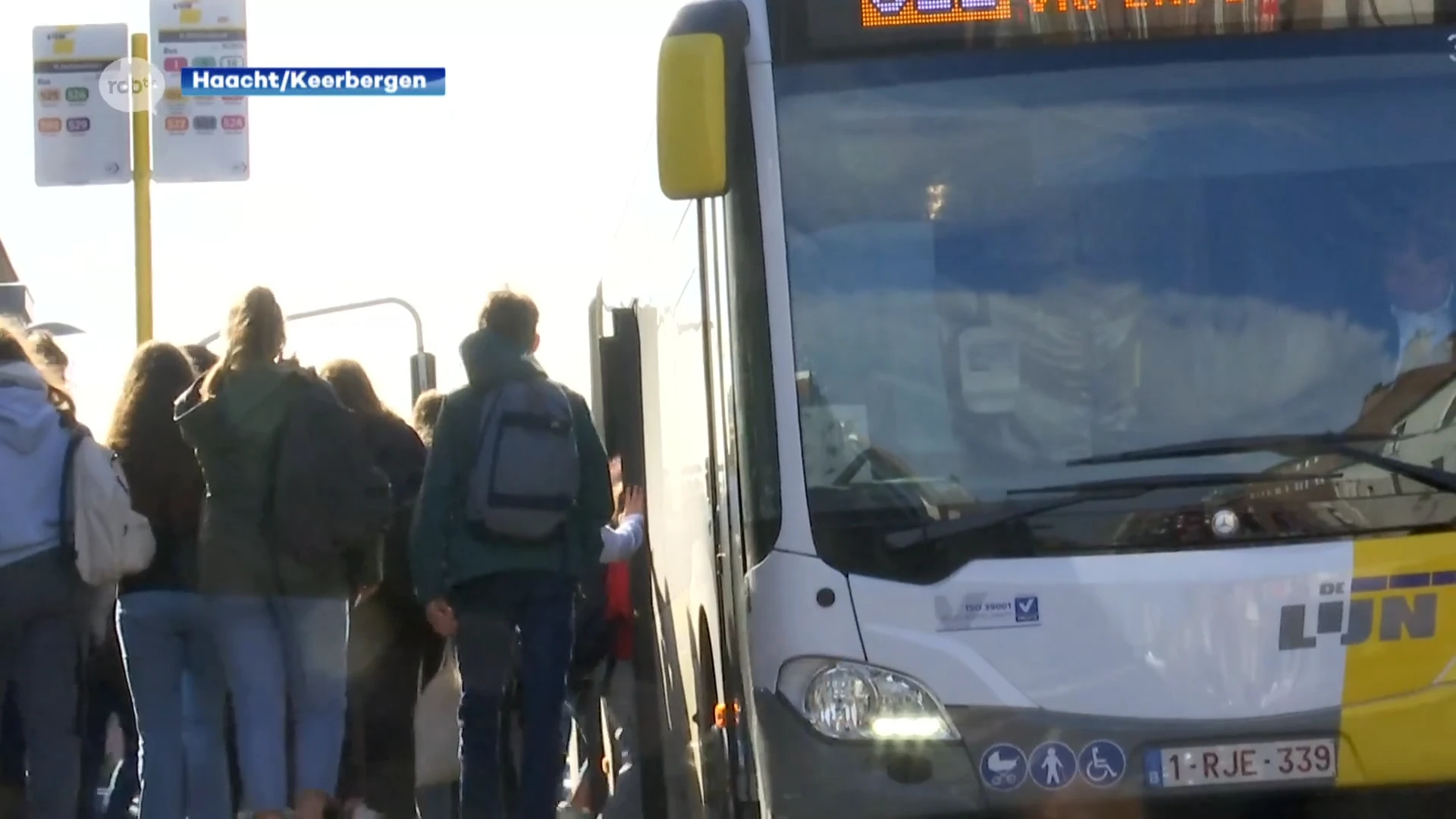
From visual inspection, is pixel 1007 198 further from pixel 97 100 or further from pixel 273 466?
pixel 97 100

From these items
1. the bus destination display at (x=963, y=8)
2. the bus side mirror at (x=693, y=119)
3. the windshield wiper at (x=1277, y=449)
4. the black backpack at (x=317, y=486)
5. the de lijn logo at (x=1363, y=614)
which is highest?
the bus destination display at (x=963, y=8)

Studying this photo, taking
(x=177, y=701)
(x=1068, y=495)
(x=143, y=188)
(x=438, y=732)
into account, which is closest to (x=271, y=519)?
(x=177, y=701)

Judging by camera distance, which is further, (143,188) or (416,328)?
(416,328)

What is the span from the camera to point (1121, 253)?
5.20m

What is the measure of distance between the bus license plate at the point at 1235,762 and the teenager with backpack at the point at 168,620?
134 inches

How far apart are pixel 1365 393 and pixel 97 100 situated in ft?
21.7

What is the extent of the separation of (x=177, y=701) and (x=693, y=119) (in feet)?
10.1

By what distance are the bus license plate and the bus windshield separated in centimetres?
58

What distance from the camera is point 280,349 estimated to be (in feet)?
22.6

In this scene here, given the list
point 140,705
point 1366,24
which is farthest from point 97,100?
point 1366,24

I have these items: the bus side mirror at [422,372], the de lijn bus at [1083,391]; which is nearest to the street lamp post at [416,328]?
the bus side mirror at [422,372]

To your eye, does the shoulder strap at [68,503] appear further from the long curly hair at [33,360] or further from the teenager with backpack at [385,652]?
the teenager with backpack at [385,652]

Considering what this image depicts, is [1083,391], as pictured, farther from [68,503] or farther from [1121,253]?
[68,503]

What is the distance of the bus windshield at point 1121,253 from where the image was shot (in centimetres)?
511
